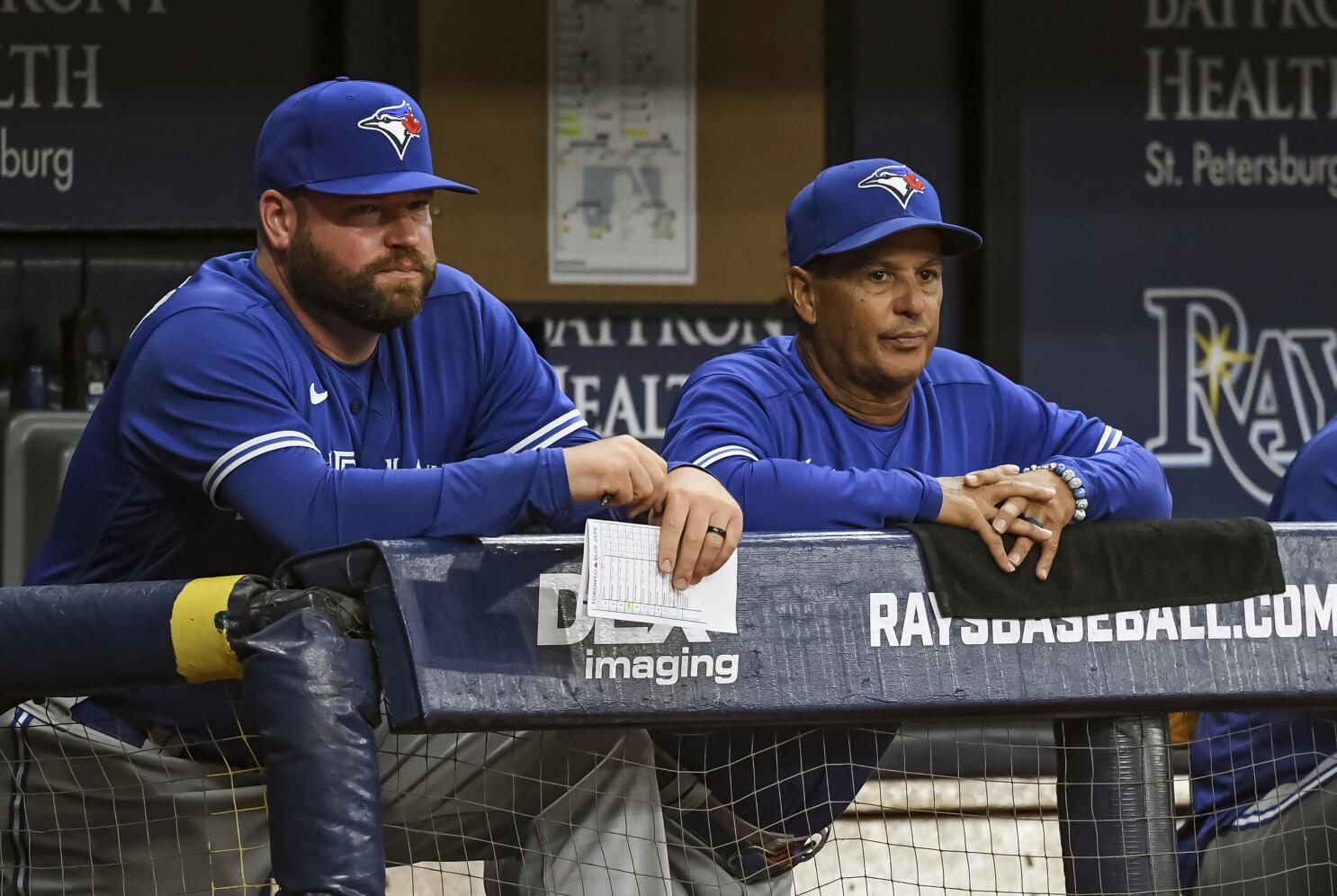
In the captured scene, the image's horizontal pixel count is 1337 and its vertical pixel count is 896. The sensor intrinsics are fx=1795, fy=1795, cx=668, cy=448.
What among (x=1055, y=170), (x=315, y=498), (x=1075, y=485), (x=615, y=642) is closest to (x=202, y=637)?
(x=315, y=498)

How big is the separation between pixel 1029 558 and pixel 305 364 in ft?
2.96

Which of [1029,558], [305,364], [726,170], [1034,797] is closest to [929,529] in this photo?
[1029,558]

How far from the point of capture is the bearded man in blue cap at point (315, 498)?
1918 mm

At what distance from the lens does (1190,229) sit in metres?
5.02

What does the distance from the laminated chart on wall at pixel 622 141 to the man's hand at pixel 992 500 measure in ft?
8.99

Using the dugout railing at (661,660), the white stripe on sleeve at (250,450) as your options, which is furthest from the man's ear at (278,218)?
the dugout railing at (661,660)

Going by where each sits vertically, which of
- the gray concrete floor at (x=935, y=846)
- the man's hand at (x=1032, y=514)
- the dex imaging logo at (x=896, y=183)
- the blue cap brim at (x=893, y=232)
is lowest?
the gray concrete floor at (x=935, y=846)

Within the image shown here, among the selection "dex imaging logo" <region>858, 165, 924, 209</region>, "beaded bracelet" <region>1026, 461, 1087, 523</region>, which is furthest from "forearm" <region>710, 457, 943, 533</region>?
"dex imaging logo" <region>858, 165, 924, 209</region>

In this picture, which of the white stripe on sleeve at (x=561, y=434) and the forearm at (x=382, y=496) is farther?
the white stripe on sleeve at (x=561, y=434)

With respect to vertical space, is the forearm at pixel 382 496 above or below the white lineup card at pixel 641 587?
above

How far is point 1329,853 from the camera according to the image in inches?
91.3

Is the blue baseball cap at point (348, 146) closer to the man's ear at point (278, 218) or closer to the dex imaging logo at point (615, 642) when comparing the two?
the man's ear at point (278, 218)

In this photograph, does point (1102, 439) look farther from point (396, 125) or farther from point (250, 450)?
point (250, 450)

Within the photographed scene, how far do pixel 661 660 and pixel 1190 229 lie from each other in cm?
365
